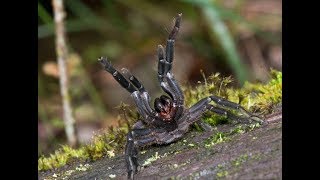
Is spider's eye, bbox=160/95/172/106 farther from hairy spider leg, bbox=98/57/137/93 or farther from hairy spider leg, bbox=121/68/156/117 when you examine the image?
hairy spider leg, bbox=98/57/137/93

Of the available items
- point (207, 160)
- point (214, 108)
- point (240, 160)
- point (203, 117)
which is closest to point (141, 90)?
point (203, 117)

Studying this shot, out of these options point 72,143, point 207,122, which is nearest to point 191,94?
point 207,122

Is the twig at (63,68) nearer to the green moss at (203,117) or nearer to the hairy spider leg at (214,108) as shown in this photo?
the green moss at (203,117)

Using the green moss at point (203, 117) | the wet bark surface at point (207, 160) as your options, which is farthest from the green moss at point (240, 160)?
the green moss at point (203, 117)

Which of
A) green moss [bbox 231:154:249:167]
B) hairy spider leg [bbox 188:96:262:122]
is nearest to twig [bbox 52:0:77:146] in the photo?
hairy spider leg [bbox 188:96:262:122]

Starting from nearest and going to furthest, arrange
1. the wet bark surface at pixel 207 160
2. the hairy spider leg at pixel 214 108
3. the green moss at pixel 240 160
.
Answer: the wet bark surface at pixel 207 160, the green moss at pixel 240 160, the hairy spider leg at pixel 214 108

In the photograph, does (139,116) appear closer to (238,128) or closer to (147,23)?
(238,128)

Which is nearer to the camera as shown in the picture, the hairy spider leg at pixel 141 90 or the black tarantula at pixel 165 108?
the black tarantula at pixel 165 108
